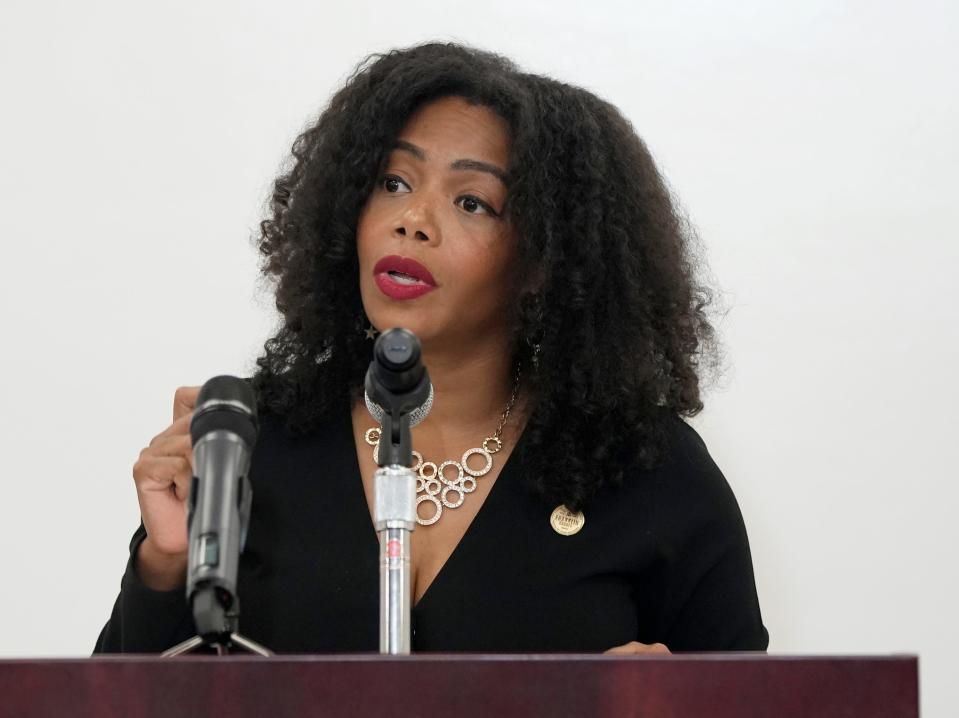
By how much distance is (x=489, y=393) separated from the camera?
1.88 metres

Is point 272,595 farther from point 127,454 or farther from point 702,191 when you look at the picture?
point 702,191

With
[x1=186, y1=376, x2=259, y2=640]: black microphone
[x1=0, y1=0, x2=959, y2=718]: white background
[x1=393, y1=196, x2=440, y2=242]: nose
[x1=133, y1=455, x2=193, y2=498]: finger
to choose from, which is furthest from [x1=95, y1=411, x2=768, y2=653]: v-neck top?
[x1=186, y1=376, x2=259, y2=640]: black microphone

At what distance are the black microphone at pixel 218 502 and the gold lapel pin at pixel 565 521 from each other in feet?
2.47

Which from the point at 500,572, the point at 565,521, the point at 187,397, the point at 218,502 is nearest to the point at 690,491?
the point at 565,521

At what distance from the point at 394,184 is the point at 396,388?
2.44ft

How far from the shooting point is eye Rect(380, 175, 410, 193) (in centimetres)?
182

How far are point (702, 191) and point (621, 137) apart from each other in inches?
14.9

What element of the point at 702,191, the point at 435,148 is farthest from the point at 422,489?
the point at 702,191

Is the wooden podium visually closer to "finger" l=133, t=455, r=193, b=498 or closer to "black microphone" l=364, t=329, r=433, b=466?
"black microphone" l=364, t=329, r=433, b=466

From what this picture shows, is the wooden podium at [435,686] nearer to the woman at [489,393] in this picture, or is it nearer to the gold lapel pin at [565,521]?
the woman at [489,393]

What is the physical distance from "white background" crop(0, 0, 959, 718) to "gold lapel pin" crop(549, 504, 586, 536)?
1.80 feet

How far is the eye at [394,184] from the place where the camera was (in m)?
1.82

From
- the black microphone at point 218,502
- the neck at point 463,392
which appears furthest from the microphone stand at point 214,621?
the neck at point 463,392

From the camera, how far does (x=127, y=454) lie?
224 centimetres
